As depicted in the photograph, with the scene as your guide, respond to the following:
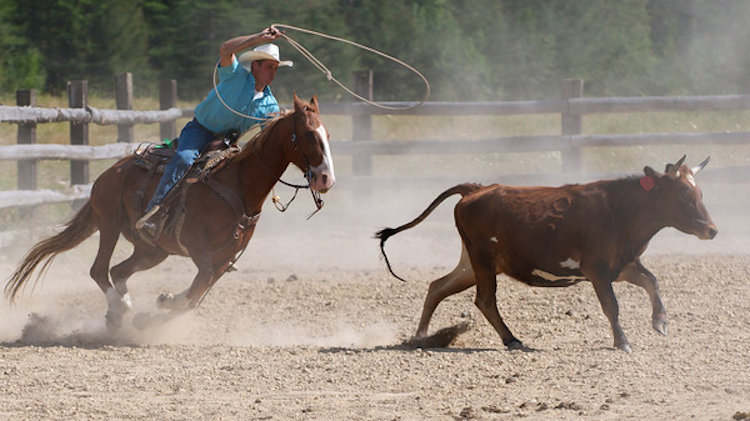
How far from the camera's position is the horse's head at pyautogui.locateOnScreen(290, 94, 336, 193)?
7004 mm

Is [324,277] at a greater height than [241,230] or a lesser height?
lesser

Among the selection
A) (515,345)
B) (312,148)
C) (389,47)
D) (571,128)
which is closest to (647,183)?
(515,345)

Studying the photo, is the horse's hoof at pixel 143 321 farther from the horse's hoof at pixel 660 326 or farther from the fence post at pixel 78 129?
the fence post at pixel 78 129

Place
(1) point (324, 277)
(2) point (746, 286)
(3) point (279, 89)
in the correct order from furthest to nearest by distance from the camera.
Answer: (3) point (279, 89) < (1) point (324, 277) < (2) point (746, 286)

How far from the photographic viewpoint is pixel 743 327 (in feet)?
23.9

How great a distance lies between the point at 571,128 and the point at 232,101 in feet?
23.6

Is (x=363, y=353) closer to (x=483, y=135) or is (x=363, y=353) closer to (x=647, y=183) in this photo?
(x=647, y=183)

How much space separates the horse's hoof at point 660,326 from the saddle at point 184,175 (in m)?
3.22

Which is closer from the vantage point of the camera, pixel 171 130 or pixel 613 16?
pixel 171 130

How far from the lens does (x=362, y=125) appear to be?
46.6ft

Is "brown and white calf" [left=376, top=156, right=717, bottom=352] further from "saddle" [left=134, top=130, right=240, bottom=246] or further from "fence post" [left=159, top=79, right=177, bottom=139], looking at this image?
"fence post" [left=159, top=79, right=177, bottom=139]

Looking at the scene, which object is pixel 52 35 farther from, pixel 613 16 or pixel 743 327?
pixel 743 327

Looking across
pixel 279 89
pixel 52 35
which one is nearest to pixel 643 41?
pixel 279 89

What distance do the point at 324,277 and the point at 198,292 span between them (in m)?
3.49
